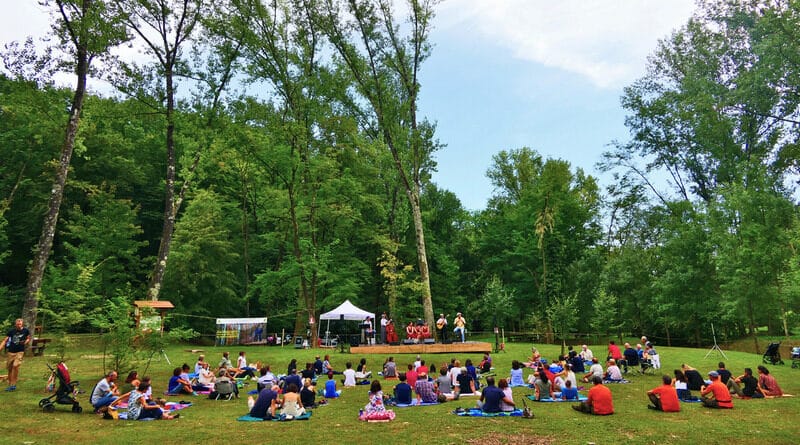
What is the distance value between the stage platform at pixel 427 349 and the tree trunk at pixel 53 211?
12.5 meters

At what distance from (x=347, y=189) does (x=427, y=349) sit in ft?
50.3

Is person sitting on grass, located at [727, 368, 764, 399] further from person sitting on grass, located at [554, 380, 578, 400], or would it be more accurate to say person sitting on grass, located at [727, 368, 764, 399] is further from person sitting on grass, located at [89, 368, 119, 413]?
person sitting on grass, located at [89, 368, 119, 413]

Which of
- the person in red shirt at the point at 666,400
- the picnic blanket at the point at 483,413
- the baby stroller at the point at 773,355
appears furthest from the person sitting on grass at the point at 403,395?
the baby stroller at the point at 773,355

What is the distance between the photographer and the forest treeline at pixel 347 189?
21.6 m

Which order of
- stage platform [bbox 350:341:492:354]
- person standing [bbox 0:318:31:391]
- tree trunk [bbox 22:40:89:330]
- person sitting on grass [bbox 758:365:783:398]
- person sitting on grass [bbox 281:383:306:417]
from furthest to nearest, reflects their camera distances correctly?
1. stage platform [bbox 350:341:492:354]
2. tree trunk [bbox 22:40:89:330]
3. person sitting on grass [bbox 758:365:783:398]
4. person standing [bbox 0:318:31:391]
5. person sitting on grass [bbox 281:383:306:417]

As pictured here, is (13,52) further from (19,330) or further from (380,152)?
(380,152)

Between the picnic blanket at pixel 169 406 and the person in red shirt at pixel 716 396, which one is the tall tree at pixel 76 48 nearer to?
the picnic blanket at pixel 169 406

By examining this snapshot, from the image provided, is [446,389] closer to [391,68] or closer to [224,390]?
[224,390]

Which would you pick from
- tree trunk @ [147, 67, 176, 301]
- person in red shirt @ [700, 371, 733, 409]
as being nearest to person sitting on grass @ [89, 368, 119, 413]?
tree trunk @ [147, 67, 176, 301]

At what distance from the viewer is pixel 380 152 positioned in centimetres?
3033

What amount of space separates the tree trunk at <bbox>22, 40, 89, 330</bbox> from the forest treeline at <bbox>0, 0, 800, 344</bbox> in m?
0.15

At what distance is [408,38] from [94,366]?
22626 millimetres

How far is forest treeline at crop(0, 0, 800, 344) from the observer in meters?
21.6

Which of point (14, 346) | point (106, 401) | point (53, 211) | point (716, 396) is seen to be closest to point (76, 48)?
point (53, 211)
